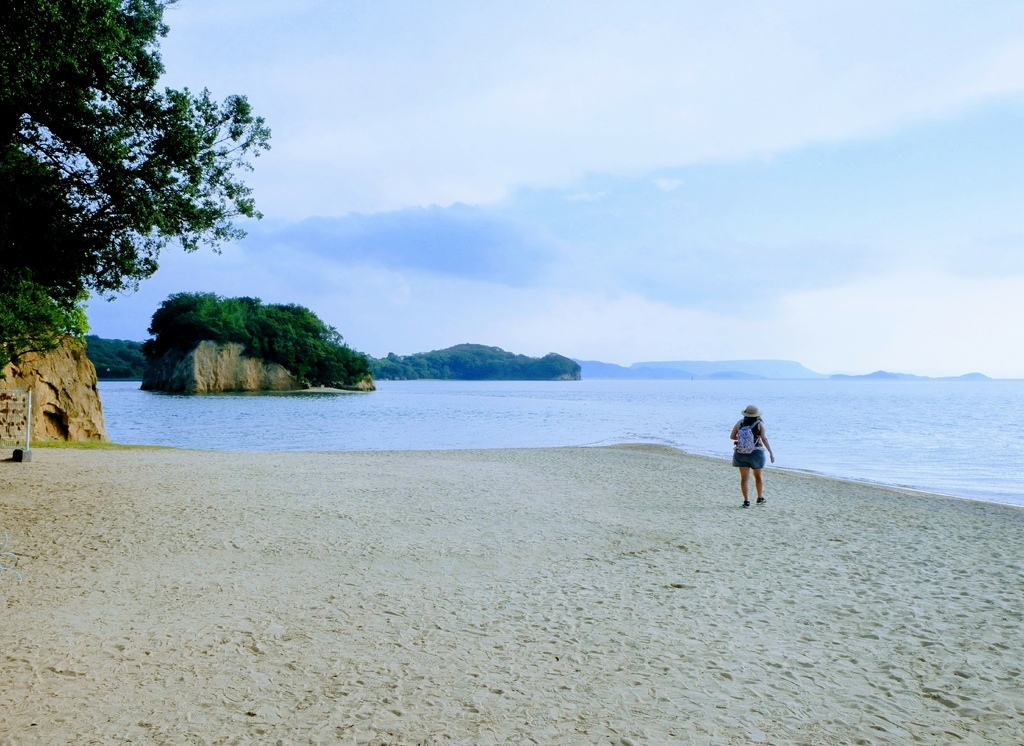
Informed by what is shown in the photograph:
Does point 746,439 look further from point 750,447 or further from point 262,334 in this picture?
point 262,334

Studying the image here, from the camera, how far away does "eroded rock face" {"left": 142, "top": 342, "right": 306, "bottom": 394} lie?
75438mm

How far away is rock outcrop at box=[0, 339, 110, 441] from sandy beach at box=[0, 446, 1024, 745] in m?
10.5

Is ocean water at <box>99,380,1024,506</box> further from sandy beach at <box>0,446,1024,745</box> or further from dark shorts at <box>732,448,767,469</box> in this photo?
sandy beach at <box>0,446,1024,745</box>

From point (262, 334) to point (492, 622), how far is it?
83.3 meters

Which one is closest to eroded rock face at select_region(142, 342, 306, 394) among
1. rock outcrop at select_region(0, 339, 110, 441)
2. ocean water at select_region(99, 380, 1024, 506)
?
ocean water at select_region(99, 380, 1024, 506)

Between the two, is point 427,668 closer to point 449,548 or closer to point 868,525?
point 449,548

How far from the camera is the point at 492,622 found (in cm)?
579

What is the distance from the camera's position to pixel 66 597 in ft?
20.2

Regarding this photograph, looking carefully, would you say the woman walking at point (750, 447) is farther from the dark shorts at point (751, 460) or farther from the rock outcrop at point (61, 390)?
the rock outcrop at point (61, 390)

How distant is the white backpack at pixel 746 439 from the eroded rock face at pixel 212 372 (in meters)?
72.5

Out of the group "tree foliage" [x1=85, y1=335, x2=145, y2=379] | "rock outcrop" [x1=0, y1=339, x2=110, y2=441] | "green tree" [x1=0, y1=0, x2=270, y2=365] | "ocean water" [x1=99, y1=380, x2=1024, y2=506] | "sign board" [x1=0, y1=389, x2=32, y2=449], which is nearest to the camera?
"green tree" [x1=0, y1=0, x2=270, y2=365]

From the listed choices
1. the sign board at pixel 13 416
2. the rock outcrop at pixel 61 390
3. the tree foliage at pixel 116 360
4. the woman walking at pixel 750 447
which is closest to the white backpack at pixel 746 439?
the woman walking at pixel 750 447

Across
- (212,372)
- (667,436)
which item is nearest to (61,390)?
(667,436)

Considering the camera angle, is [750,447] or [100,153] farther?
[750,447]
